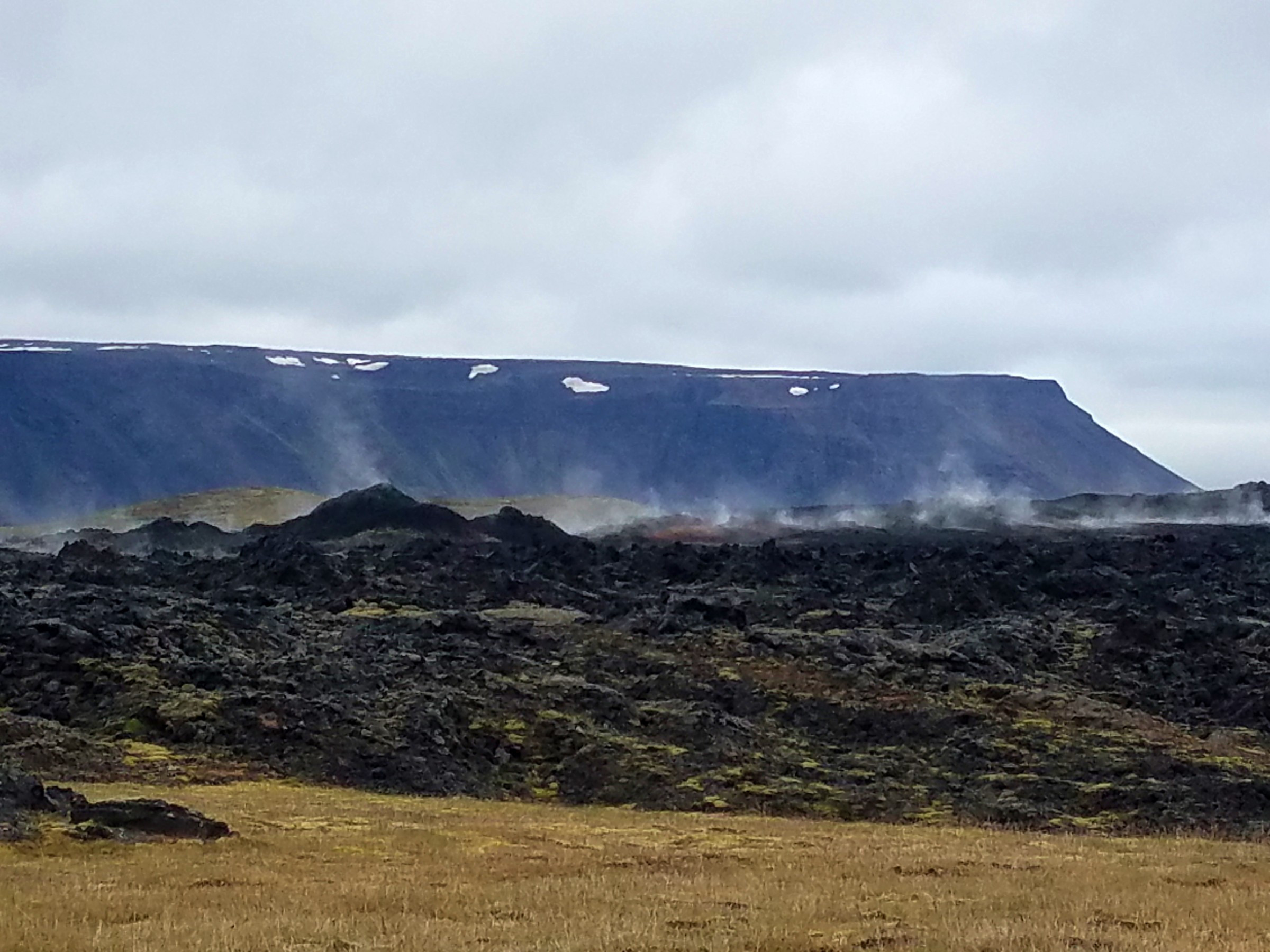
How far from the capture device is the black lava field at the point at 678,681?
31.5m

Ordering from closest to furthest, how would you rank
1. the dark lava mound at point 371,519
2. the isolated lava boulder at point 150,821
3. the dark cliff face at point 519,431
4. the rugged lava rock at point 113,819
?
the rugged lava rock at point 113,819
the isolated lava boulder at point 150,821
the dark lava mound at point 371,519
the dark cliff face at point 519,431

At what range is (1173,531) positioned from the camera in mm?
86750

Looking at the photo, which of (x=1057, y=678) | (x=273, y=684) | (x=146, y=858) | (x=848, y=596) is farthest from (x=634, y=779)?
(x=848, y=596)

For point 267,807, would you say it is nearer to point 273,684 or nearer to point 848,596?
point 273,684

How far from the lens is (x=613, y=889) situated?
16.4 metres

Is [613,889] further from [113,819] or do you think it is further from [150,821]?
[113,819]

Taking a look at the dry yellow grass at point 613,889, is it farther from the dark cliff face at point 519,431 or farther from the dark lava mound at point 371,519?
the dark cliff face at point 519,431

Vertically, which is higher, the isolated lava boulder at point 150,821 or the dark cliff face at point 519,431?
the dark cliff face at point 519,431

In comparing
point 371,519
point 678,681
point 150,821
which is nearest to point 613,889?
point 150,821

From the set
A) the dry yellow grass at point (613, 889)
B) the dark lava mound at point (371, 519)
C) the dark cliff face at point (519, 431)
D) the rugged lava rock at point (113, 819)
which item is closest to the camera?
the dry yellow grass at point (613, 889)

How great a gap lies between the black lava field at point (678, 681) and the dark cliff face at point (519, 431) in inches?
3661

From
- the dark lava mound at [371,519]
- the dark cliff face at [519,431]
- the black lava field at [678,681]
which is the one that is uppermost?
the dark cliff face at [519,431]

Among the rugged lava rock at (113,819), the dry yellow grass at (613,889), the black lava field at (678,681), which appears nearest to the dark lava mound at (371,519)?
the black lava field at (678,681)

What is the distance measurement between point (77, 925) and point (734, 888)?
661 cm
